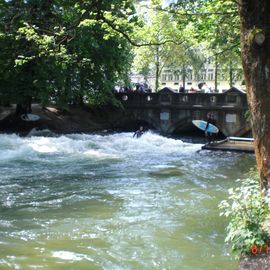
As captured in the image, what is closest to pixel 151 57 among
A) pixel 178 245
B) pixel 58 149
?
pixel 58 149

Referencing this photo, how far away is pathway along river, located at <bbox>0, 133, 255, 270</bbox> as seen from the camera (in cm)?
743

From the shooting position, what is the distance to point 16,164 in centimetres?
1720

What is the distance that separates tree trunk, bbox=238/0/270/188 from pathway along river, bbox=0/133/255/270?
6.54 feet

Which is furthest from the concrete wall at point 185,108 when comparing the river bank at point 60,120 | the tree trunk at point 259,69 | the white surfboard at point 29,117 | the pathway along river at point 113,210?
the tree trunk at point 259,69

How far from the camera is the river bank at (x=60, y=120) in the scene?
28609mm

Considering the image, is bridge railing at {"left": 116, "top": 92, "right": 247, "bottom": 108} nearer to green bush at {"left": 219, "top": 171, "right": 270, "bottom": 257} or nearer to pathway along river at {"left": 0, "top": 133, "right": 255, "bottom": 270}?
pathway along river at {"left": 0, "top": 133, "right": 255, "bottom": 270}

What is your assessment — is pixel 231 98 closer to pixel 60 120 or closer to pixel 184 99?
pixel 184 99

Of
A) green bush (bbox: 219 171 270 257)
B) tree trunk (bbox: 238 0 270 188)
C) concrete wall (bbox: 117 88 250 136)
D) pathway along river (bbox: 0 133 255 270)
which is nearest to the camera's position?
green bush (bbox: 219 171 270 257)

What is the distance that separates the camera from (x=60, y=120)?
30.8m

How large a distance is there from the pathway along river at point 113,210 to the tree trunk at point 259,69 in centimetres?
199

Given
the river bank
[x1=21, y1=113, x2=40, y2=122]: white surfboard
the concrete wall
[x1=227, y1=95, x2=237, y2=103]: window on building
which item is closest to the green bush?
the river bank

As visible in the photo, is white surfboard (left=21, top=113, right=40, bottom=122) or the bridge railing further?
the bridge railing

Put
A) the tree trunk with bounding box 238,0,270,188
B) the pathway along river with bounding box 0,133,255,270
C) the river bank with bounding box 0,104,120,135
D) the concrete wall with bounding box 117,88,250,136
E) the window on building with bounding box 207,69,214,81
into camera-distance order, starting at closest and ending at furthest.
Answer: the tree trunk with bounding box 238,0,270,188
the pathway along river with bounding box 0,133,255,270
the river bank with bounding box 0,104,120,135
the concrete wall with bounding box 117,88,250,136
the window on building with bounding box 207,69,214,81

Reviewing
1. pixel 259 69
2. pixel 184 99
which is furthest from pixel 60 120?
Result: pixel 259 69
